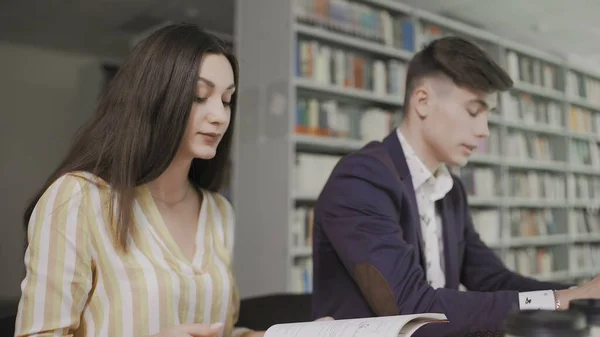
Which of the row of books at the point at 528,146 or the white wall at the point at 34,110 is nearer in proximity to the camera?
the row of books at the point at 528,146

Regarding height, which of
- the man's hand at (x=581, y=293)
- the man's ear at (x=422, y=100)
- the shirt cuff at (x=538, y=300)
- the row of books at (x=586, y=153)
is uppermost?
the man's ear at (x=422, y=100)

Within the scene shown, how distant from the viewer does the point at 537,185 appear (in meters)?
2.39

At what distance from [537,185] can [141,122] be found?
2.02 metres

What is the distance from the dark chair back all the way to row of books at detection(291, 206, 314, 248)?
1.32 m

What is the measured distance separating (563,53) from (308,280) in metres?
1.70

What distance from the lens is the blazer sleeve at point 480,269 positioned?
1276mm

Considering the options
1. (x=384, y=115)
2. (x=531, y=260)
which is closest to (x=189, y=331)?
(x=531, y=260)

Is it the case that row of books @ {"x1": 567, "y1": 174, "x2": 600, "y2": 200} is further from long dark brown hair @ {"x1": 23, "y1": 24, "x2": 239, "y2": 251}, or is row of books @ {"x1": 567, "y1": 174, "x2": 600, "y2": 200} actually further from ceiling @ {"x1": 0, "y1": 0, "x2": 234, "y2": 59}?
ceiling @ {"x1": 0, "y1": 0, "x2": 234, "y2": 59}

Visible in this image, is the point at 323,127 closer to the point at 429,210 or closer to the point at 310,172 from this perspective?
the point at 310,172

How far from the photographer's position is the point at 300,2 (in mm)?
2805

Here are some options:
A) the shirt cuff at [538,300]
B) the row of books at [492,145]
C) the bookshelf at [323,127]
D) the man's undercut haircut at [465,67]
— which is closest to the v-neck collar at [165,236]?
the shirt cuff at [538,300]

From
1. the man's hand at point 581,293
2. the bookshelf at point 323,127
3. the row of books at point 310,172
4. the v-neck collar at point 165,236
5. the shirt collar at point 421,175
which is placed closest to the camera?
the man's hand at point 581,293

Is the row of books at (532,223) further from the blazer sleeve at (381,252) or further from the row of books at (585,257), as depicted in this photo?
the blazer sleeve at (381,252)

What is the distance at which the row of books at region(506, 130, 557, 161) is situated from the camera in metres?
2.08
